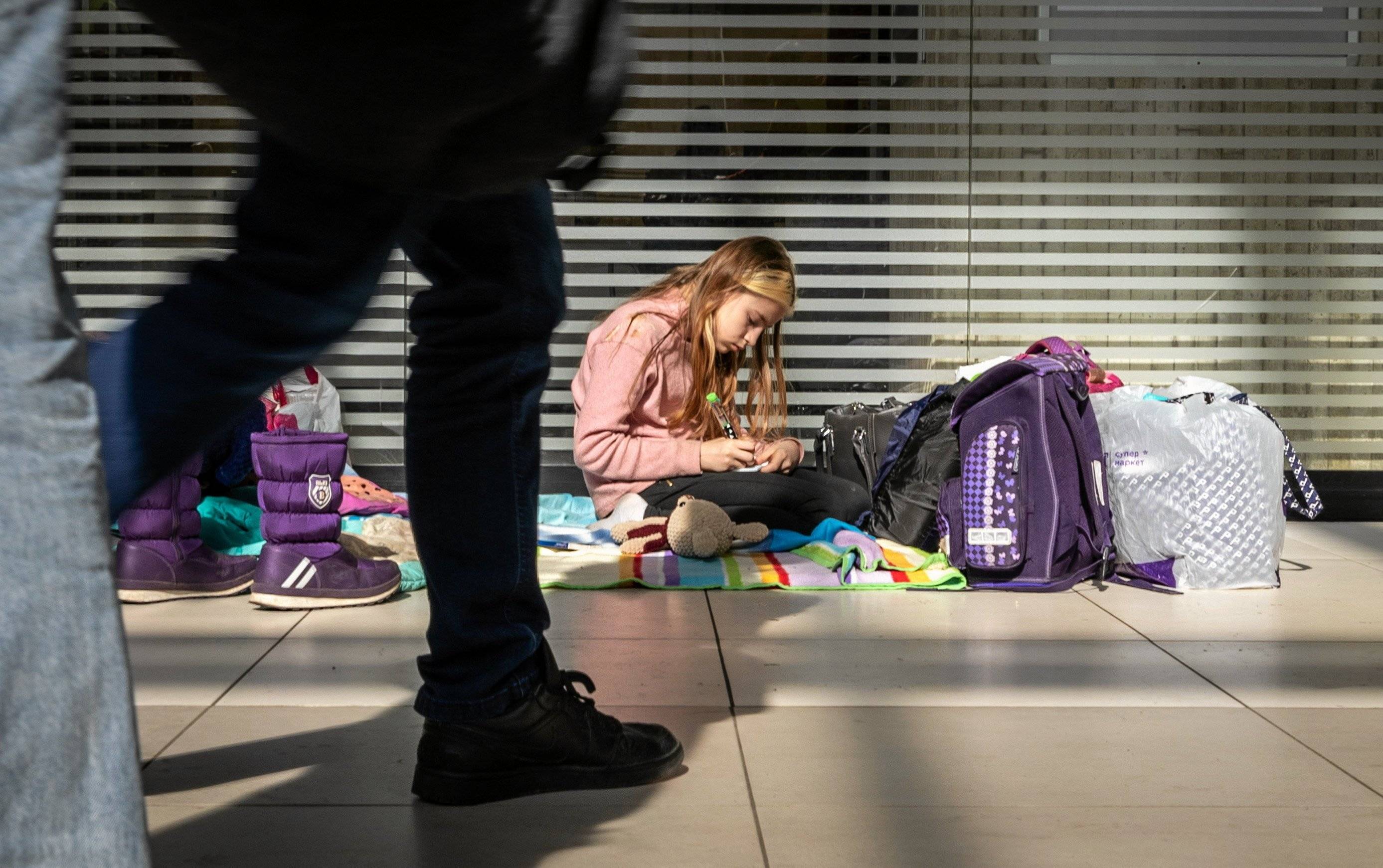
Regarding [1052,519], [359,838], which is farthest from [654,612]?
[359,838]

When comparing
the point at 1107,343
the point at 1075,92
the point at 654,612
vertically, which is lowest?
the point at 654,612

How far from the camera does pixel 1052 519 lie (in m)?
3.21

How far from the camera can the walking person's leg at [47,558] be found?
27.3 inches

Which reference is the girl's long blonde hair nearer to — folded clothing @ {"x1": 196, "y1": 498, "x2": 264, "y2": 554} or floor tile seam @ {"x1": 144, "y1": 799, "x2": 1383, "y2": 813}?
folded clothing @ {"x1": 196, "y1": 498, "x2": 264, "y2": 554}

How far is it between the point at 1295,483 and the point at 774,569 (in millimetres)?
1357

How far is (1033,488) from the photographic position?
128 inches

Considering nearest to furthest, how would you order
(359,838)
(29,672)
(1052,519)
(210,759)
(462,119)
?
1. (29,672)
2. (462,119)
3. (359,838)
4. (210,759)
5. (1052,519)

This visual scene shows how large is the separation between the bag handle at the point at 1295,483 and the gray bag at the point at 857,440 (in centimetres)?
108

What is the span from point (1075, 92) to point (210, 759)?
4.30m

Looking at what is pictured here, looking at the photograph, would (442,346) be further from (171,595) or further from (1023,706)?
(171,595)

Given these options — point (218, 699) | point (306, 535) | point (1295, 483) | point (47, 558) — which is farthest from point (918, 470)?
point (47, 558)

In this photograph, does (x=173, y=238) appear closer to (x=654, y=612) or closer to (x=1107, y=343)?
(x=654, y=612)

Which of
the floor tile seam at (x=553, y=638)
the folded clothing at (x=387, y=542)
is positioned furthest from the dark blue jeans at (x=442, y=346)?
the folded clothing at (x=387, y=542)

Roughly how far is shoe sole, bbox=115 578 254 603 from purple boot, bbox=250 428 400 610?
117 millimetres
